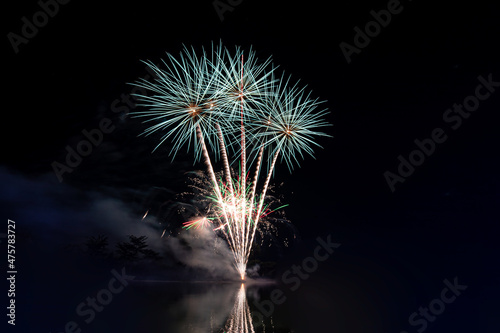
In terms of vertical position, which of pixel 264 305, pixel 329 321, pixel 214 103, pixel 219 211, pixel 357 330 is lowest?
pixel 357 330

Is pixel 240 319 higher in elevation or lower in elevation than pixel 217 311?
lower

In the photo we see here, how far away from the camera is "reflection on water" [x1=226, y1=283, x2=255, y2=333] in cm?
1423

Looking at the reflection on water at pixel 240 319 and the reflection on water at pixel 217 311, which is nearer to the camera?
the reflection on water at pixel 240 319

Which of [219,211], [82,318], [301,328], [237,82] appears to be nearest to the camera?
[301,328]

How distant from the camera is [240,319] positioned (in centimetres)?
1606

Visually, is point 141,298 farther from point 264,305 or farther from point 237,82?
point 237,82

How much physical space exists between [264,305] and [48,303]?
15.5m

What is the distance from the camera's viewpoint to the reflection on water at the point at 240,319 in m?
14.2

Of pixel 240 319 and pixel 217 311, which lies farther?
pixel 217 311

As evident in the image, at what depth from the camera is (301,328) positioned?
16.2 m

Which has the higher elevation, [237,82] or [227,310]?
[237,82]

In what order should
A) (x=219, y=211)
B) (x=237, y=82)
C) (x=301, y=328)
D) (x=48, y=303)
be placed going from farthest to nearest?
(x=48, y=303) < (x=219, y=211) < (x=237, y=82) < (x=301, y=328)

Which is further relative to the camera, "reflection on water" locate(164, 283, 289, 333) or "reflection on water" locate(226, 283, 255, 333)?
"reflection on water" locate(164, 283, 289, 333)

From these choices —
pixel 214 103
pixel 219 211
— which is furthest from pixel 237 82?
pixel 219 211
